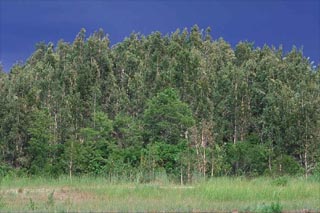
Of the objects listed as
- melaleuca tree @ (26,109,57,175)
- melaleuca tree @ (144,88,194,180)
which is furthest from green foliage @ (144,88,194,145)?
melaleuca tree @ (26,109,57,175)

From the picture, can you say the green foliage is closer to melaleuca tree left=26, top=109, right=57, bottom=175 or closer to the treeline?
the treeline

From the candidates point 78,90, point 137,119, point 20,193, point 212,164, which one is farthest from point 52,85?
point 20,193

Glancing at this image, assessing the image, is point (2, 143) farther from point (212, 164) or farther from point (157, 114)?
point (212, 164)

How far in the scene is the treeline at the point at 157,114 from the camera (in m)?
29.2

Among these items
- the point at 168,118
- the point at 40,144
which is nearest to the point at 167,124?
the point at 168,118

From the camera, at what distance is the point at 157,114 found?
31.4 m

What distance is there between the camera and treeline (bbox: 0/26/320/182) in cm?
2925

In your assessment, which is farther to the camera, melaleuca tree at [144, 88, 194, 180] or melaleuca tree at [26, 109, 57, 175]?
melaleuca tree at [26, 109, 57, 175]

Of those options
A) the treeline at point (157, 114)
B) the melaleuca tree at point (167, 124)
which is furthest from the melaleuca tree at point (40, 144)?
the melaleuca tree at point (167, 124)

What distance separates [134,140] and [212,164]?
6.51 m

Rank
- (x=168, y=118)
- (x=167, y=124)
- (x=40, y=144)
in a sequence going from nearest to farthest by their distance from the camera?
(x=40, y=144), (x=167, y=124), (x=168, y=118)

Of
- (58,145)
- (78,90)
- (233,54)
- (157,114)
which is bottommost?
(58,145)

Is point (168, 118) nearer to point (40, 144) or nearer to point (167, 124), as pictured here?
point (167, 124)

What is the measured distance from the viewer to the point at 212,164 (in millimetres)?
26328
